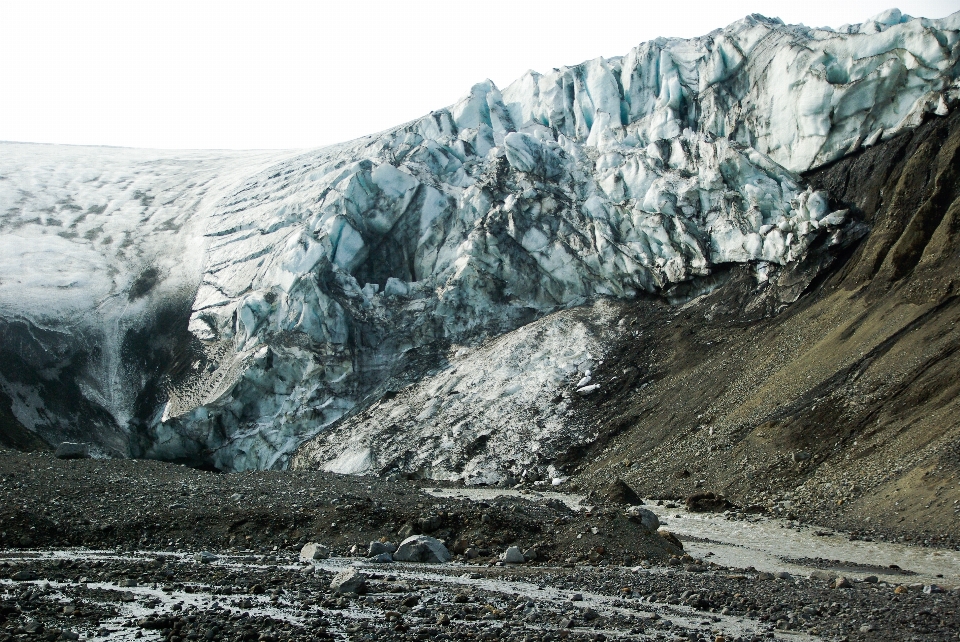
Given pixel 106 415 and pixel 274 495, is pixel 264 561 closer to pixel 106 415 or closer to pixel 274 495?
pixel 274 495

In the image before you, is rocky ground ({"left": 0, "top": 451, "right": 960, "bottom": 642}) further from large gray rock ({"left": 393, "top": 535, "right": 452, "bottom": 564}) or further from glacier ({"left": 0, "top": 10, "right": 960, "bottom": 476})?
glacier ({"left": 0, "top": 10, "right": 960, "bottom": 476})

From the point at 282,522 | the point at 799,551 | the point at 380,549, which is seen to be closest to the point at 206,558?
the point at 282,522

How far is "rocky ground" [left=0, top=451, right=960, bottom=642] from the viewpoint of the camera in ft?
32.3

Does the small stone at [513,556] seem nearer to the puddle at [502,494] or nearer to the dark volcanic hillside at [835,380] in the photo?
the dark volcanic hillside at [835,380]

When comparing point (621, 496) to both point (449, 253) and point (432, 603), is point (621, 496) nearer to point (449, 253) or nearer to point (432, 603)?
point (432, 603)

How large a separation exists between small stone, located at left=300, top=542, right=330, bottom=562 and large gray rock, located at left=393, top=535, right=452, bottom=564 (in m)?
1.48

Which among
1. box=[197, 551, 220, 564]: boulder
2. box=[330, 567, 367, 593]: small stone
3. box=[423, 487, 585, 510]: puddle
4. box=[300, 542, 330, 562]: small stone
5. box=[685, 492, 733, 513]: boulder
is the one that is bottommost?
box=[423, 487, 585, 510]: puddle

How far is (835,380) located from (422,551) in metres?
20.8

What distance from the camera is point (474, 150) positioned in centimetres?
5775

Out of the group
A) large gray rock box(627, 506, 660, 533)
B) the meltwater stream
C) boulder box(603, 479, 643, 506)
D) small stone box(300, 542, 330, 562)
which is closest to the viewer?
the meltwater stream

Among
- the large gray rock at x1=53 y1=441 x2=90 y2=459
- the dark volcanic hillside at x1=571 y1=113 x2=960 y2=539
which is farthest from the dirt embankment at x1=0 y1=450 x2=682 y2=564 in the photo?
the dark volcanic hillside at x1=571 y1=113 x2=960 y2=539

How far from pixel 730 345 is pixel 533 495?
561 inches

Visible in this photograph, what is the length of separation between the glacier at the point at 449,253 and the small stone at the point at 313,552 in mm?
20859

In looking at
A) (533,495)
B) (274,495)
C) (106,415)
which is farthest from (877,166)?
(106,415)
